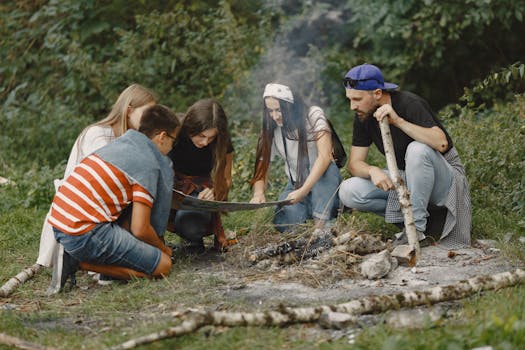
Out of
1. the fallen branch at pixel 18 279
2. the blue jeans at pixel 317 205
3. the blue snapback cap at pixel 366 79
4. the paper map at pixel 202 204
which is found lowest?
the fallen branch at pixel 18 279

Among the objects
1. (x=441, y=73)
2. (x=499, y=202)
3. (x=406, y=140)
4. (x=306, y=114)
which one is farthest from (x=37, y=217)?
(x=441, y=73)

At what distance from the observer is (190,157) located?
220 inches

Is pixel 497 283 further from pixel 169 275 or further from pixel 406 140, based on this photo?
pixel 169 275

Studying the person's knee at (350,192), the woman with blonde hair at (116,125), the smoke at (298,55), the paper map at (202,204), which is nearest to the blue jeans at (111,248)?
the paper map at (202,204)

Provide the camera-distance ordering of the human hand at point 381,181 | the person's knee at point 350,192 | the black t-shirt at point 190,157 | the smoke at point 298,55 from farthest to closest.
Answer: the smoke at point 298,55 < the black t-shirt at point 190,157 < the person's knee at point 350,192 < the human hand at point 381,181

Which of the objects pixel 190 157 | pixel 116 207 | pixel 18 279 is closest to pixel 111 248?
pixel 116 207

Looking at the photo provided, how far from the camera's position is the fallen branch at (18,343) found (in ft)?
11.4

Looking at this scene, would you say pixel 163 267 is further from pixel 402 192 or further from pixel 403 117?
pixel 403 117

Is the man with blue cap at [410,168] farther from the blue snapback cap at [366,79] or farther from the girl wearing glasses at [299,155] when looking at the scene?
the girl wearing glasses at [299,155]

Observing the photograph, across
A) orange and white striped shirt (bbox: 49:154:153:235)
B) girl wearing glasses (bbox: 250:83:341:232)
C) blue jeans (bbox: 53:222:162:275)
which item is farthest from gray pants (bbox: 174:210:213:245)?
orange and white striped shirt (bbox: 49:154:153:235)

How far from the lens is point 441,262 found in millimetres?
4855

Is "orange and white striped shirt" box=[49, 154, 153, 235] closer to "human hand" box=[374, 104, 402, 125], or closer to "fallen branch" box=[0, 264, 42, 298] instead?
"fallen branch" box=[0, 264, 42, 298]

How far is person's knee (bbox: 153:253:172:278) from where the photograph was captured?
4.87 meters

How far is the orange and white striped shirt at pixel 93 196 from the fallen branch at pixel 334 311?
4.02 ft
